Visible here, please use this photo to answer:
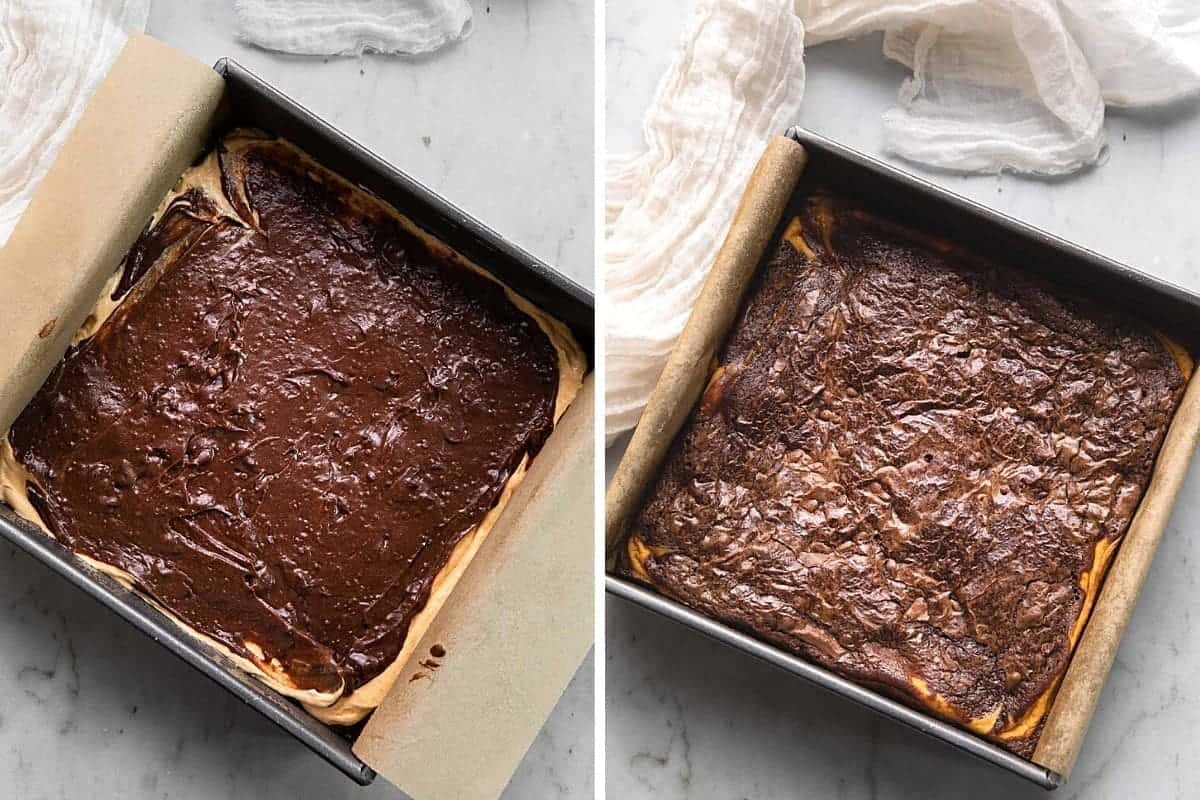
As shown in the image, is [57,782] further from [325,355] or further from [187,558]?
[325,355]

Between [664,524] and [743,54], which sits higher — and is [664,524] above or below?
below

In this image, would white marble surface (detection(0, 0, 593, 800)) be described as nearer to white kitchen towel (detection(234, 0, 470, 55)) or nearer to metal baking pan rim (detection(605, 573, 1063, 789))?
white kitchen towel (detection(234, 0, 470, 55))

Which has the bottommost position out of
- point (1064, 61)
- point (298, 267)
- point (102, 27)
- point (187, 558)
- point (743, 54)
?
point (187, 558)

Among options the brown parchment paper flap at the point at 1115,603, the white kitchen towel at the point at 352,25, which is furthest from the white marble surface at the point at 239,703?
the brown parchment paper flap at the point at 1115,603

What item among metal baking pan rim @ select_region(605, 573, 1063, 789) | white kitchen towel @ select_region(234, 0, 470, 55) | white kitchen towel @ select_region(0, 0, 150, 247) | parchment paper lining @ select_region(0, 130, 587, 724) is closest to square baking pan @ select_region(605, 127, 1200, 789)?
metal baking pan rim @ select_region(605, 573, 1063, 789)

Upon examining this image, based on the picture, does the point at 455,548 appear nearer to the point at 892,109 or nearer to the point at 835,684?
the point at 835,684

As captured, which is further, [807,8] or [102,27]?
[102,27]

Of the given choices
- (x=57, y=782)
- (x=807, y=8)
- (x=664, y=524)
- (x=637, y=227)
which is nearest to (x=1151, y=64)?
(x=807, y=8)
